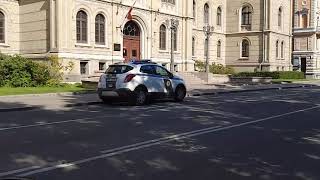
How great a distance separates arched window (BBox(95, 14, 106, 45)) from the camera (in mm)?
37031

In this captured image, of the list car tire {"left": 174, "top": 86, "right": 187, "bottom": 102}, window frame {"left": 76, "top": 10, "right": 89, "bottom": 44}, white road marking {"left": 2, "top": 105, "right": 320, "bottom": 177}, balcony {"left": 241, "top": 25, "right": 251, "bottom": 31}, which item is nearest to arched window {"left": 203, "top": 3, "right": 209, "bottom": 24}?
balcony {"left": 241, "top": 25, "right": 251, "bottom": 31}

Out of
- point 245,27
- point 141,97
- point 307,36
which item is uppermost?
point 307,36

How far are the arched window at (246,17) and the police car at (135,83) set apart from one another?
3942cm

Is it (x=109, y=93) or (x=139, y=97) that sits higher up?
(x=109, y=93)

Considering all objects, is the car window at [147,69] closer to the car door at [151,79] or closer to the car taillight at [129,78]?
the car door at [151,79]

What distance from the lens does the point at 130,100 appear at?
63.5 ft

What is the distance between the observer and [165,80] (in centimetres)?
2091

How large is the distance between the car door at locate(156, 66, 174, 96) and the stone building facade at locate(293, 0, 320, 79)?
55366 mm

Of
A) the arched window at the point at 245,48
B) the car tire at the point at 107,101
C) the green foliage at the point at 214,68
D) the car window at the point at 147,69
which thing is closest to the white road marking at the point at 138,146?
the car window at the point at 147,69

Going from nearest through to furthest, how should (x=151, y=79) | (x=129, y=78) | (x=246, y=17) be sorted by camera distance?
(x=129, y=78) → (x=151, y=79) → (x=246, y=17)

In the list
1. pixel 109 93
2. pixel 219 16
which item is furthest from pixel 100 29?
pixel 219 16

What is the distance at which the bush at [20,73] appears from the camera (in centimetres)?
2875

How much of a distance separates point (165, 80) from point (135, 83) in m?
1.78

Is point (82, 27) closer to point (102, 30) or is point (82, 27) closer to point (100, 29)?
point (100, 29)
